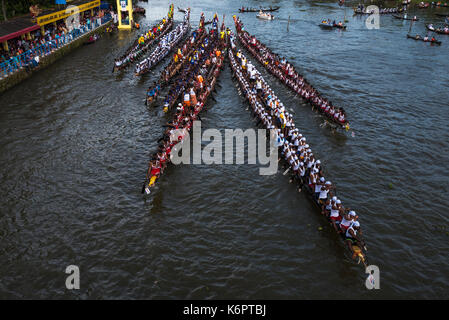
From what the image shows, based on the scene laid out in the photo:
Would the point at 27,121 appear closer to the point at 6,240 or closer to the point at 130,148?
the point at 130,148

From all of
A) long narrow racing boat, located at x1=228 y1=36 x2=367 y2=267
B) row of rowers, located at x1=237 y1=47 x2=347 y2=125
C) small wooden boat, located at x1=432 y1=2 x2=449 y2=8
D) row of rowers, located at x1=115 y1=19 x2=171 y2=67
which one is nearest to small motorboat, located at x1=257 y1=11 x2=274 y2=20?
row of rowers, located at x1=115 y1=19 x2=171 y2=67

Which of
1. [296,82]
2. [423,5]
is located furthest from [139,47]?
[423,5]

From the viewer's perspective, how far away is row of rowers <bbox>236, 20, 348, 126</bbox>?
Result: 2639cm

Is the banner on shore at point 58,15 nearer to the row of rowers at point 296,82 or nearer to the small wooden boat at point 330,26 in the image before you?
the row of rowers at point 296,82

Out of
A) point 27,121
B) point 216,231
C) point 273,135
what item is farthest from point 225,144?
point 27,121

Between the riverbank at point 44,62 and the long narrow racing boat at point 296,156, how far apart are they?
864 inches

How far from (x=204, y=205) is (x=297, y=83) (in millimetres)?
19290

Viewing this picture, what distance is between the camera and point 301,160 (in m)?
20.6

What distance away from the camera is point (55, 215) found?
1716 cm

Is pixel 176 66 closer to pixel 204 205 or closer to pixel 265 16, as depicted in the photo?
pixel 204 205

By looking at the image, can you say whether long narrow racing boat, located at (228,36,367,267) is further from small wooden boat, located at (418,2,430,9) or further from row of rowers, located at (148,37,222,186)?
small wooden boat, located at (418,2,430,9)

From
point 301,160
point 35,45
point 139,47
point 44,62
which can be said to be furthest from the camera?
point 139,47

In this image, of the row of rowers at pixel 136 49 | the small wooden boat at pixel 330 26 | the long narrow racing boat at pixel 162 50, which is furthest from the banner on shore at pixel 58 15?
the small wooden boat at pixel 330 26

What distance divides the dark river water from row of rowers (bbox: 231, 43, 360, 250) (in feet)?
3.06
